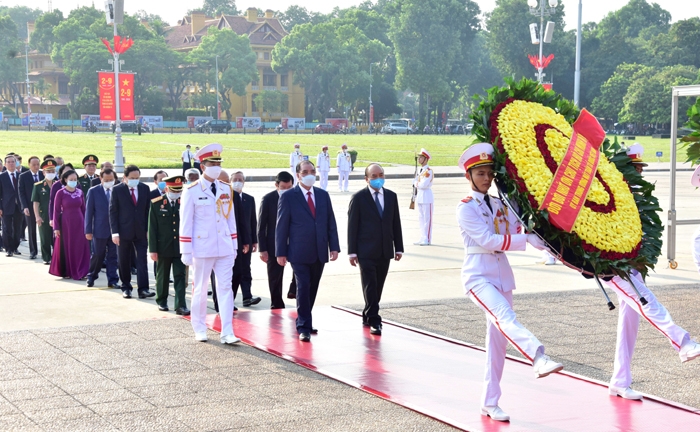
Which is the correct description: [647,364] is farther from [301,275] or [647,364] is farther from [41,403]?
[41,403]

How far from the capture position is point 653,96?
87500 mm

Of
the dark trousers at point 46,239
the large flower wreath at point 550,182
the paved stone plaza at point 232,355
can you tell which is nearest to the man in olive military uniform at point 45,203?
the dark trousers at point 46,239

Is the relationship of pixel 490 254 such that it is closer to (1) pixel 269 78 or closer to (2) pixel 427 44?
(2) pixel 427 44

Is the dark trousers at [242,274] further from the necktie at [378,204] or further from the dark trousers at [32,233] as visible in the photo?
the dark trousers at [32,233]

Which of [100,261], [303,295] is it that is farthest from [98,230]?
[303,295]

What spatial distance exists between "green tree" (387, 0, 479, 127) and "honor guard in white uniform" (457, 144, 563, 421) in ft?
337

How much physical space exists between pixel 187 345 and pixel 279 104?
9958cm

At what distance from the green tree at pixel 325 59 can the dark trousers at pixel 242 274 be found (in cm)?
9463

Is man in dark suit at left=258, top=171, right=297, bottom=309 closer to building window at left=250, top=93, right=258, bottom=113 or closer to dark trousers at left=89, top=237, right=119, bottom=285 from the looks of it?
dark trousers at left=89, top=237, right=119, bottom=285

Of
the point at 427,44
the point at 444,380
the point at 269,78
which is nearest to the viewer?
the point at 444,380

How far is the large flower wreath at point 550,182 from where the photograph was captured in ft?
19.5

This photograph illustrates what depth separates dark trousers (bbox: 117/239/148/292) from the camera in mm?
11680

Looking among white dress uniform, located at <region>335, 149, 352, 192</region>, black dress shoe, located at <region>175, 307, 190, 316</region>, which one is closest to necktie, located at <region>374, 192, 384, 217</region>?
black dress shoe, located at <region>175, 307, 190, 316</region>

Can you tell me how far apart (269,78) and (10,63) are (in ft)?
105
